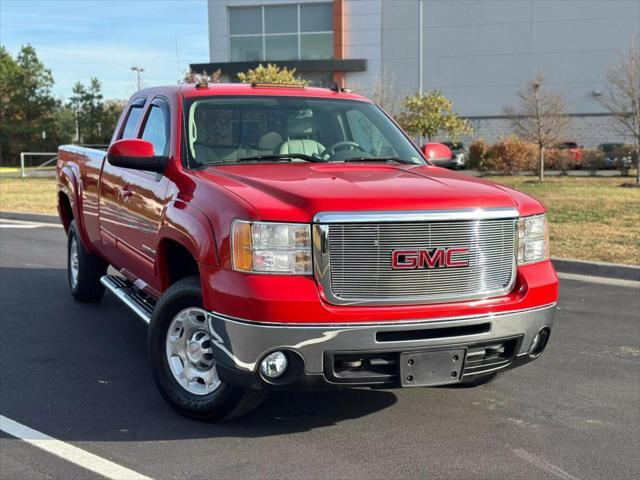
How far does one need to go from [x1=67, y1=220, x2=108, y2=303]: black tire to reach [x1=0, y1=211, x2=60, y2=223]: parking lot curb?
821cm

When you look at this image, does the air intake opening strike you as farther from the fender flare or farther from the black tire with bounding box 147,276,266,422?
→ the fender flare

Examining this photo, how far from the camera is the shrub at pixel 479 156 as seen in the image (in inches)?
1195

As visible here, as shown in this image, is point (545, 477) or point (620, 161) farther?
point (620, 161)

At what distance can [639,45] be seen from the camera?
3619cm

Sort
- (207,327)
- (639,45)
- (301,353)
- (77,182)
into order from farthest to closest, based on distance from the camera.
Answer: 1. (639,45)
2. (77,182)
3. (207,327)
4. (301,353)

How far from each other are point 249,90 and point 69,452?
9.35 feet

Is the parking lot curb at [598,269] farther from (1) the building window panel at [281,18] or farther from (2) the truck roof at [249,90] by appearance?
(1) the building window panel at [281,18]

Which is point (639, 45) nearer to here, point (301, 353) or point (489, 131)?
point (489, 131)

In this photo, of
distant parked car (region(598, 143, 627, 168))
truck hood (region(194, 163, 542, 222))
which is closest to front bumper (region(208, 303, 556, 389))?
truck hood (region(194, 163, 542, 222))

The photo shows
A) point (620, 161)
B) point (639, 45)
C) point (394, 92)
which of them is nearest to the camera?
point (620, 161)

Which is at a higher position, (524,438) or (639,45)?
(639,45)

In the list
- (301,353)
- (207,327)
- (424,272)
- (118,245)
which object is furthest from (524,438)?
(118,245)

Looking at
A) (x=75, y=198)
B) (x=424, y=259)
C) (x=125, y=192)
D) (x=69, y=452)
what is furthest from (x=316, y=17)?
(x=69, y=452)

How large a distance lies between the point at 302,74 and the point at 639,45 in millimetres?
17674
